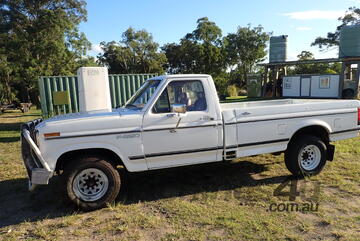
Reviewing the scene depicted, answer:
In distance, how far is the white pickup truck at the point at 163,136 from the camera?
Answer: 4070 millimetres

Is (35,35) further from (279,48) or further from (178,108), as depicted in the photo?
(178,108)

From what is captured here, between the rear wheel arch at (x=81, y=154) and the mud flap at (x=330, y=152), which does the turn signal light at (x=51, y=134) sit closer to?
the rear wheel arch at (x=81, y=154)

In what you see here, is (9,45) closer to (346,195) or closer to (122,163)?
(122,163)

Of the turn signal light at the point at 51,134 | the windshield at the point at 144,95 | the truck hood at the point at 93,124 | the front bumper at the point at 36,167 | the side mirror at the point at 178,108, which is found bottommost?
the front bumper at the point at 36,167

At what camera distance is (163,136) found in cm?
443

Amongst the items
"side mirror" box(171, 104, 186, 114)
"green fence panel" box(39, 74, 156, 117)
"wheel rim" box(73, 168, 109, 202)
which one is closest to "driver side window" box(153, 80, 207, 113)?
"side mirror" box(171, 104, 186, 114)

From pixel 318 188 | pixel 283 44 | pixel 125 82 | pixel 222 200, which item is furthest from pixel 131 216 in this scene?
pixel 283 44

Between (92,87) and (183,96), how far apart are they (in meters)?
4.74

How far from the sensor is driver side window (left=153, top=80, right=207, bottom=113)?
4516 millimetres

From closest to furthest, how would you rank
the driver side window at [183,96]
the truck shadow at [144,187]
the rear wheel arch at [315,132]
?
1. the truck shadow at [144,187]
2. the driver side window at [183,96]
3. the rear wheel arch at [315,132]

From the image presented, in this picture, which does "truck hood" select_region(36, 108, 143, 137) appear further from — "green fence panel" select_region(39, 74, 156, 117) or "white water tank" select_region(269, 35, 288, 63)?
"white water tank" select_region(269, 35, 288, 63)

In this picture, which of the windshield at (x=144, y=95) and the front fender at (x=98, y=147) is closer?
the front fender at (x=98, y=147)

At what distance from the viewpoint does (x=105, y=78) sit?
8742mm

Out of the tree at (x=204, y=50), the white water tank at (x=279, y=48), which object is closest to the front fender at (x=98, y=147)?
the white water tank at (x=279, y=48)
